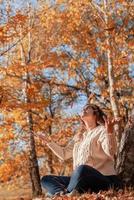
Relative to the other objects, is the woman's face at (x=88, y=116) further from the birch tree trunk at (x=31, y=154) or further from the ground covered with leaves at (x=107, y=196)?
the birch tree trunk at (x=31, y=154)

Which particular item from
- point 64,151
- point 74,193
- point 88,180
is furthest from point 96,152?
point 64,151

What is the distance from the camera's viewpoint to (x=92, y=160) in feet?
20.0

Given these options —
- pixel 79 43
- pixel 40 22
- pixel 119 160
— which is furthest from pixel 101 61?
pixel 119 160

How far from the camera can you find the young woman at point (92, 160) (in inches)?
228

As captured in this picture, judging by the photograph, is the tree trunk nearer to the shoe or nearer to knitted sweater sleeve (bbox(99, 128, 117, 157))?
knitted sweater sleeve (bbox(99, 128, 117, 157))

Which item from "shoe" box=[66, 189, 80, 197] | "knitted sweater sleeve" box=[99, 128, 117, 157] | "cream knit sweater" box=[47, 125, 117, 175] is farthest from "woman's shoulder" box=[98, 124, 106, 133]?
"shoe" box=[66, 189, 80, 197]

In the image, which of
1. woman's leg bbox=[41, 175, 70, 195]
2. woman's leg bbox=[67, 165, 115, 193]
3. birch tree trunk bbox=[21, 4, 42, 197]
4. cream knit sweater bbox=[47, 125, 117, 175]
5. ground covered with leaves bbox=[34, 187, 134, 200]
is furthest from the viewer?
birch tree trunk bbox=[21, 4, 42, 197]

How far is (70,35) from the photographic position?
2014cm

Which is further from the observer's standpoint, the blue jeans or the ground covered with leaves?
the blue jeans

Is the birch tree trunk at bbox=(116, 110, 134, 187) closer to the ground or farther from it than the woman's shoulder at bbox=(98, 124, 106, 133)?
closer to the ground

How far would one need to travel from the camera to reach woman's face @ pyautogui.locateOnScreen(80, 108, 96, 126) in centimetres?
634

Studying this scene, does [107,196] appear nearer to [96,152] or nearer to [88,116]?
[96,152]

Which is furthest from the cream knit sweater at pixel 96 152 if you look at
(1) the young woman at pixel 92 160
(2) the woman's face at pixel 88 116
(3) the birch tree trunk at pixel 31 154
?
(3) the birch tree trunk at pixel 31 154

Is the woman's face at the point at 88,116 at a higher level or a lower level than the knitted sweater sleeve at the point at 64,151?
higher
